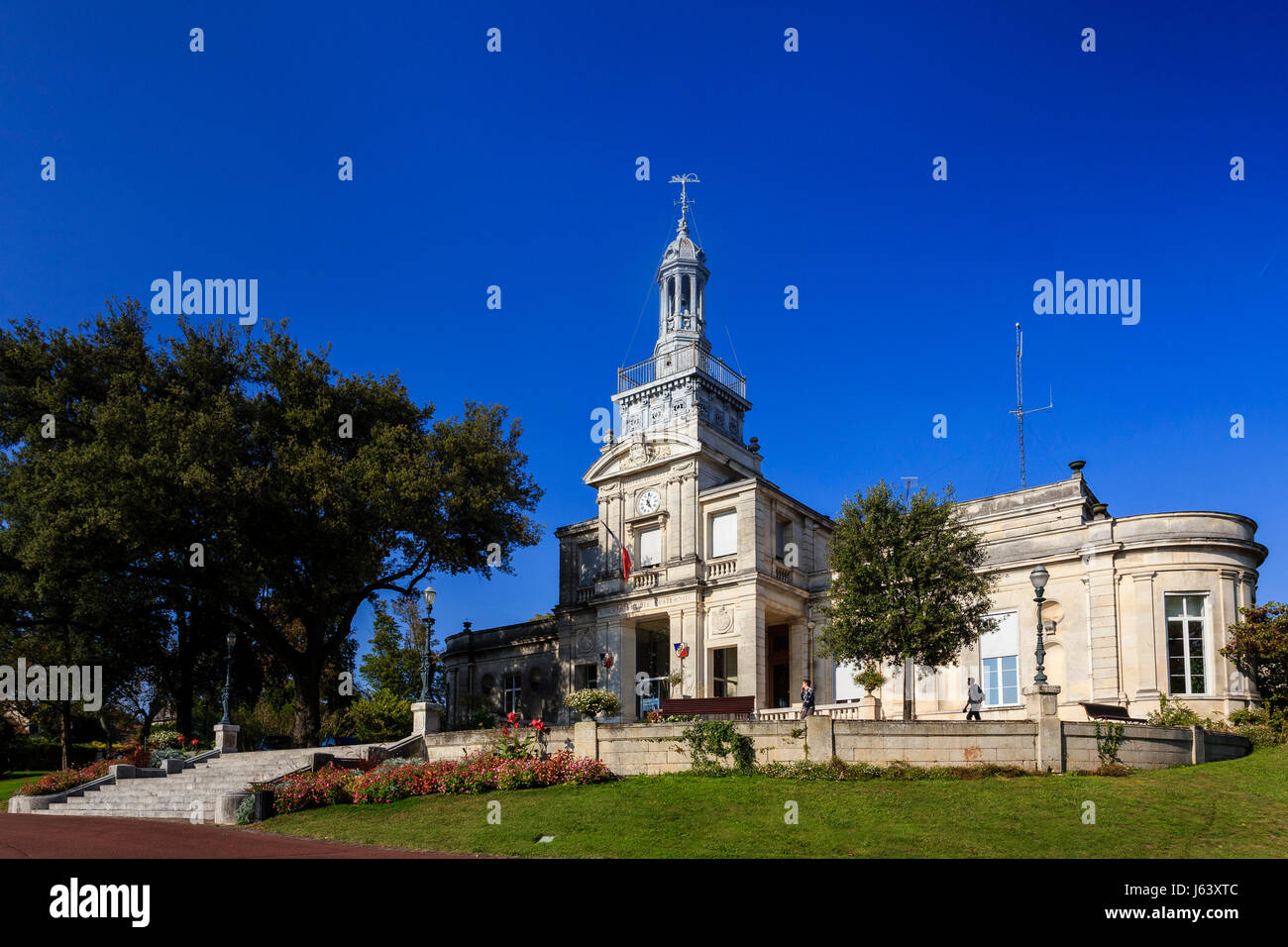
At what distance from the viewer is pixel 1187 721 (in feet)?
84.2

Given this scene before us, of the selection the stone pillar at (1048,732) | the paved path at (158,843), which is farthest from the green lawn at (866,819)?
the paved path at (158,843)

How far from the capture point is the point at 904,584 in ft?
84.8

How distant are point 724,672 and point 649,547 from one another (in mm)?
6349

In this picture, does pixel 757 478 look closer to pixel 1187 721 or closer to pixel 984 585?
pixel 984 585

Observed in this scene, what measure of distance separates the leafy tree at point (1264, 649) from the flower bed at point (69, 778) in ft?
107

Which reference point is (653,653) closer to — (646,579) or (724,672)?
(646,579)

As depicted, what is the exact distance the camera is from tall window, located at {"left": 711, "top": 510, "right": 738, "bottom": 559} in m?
39.4

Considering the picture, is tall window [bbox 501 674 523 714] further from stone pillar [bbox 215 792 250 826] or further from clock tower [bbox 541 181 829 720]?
stone pillar [bbox 215 792 250 826]

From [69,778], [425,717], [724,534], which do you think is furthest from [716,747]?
[69,778]

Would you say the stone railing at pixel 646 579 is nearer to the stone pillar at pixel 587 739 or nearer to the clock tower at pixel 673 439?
the clock tower at pixel 673 439

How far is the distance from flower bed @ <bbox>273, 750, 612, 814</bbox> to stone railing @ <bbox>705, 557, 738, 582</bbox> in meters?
15.3
